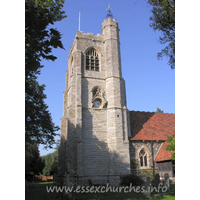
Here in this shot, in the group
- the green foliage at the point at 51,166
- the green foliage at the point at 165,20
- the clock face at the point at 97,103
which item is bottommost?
the green foliage at the point at 51,166

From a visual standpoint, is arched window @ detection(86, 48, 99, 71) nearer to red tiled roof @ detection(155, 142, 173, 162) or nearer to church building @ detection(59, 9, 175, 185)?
church building @ detection(59, 9, 175, 185)

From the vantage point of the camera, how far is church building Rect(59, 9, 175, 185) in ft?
64.2

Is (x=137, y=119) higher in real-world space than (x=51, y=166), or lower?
higher

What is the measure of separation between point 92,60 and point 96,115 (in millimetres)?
6937

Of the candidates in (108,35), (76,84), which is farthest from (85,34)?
(76,84)

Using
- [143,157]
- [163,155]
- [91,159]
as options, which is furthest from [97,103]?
[163,155]

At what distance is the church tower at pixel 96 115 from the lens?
63.9 ft

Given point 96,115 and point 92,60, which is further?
point 92,60

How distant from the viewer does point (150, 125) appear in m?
24.6

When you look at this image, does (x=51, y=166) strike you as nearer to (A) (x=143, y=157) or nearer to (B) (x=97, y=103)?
(B) (x=97, y=103)

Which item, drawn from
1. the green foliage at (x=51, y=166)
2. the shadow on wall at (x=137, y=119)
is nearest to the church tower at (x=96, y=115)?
the shadow on wall at (x=137, y=119)

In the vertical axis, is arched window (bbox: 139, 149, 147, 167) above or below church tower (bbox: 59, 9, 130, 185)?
below

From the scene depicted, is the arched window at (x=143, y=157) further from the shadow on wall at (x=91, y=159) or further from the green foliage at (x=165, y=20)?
the green foliage at (x=165, y=20)

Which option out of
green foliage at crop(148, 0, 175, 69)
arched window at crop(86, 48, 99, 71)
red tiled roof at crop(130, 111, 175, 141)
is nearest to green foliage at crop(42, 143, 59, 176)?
red tiled roof at crop(130, 111, 175, 141)
